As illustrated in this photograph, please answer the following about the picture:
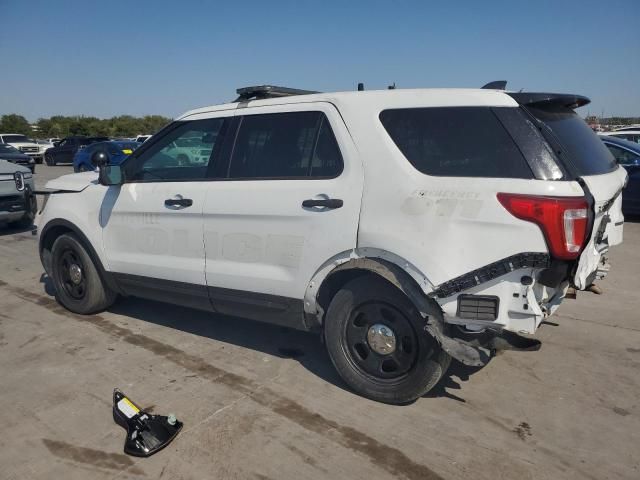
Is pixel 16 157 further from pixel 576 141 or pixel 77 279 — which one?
pixel 576 141

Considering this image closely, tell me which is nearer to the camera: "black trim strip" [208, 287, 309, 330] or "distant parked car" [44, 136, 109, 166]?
"black trim strip" [208, 287, 309, 330]

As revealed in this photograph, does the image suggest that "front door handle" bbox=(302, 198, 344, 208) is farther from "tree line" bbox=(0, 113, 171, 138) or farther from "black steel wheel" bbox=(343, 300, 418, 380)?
"tree line" bbox=(0, 113, 171, 138)

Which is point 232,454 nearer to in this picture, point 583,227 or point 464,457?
point 464,457

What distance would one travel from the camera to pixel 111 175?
4285 mm

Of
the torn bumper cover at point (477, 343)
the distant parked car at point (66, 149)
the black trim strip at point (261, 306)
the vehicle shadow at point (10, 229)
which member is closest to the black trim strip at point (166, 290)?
the black trim strip at point (261, 306)

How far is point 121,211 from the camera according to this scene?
14.4ft

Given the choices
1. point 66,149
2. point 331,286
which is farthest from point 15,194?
point 66,149

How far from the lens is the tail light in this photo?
8.70 ft

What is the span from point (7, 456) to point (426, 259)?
8.44 feet

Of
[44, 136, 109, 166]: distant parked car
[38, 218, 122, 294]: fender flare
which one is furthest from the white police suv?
[44, 136, 109, 166]: distant parked car

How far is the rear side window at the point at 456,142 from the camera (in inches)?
112

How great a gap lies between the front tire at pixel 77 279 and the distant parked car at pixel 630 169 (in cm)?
908

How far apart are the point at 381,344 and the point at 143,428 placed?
1.50 metres

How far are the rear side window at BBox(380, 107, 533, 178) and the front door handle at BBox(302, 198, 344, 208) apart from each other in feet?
1.68
